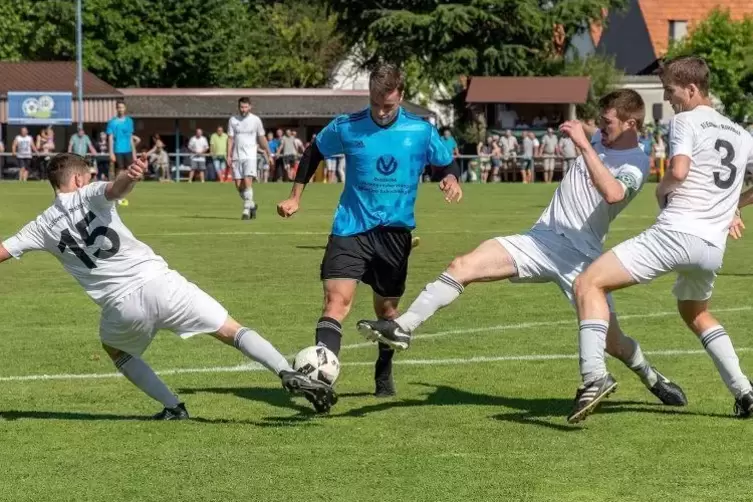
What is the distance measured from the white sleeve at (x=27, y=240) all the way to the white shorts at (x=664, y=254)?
120 inches

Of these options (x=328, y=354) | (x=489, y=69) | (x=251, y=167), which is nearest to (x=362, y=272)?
(x=328, y=354)

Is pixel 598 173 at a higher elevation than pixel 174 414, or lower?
higher

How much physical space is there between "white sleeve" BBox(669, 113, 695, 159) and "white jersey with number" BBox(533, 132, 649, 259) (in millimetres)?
548

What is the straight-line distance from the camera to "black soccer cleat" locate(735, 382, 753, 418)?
806cm

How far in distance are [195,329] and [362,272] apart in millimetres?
1226

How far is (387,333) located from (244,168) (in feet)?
58.9

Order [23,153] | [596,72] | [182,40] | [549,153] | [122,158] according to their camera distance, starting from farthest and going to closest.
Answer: [182,40], [596,72], [549,153], [23,153], [122,158]

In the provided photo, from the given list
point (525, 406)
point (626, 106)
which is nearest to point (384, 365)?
point (525, 406)

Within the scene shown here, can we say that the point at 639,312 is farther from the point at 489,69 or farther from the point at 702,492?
the point at 489,69

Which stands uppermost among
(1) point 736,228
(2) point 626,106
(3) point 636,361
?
(2) point 626,106

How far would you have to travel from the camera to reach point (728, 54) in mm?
69812

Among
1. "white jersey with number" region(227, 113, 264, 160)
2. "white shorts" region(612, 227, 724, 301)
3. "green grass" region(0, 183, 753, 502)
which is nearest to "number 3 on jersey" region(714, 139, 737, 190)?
"white shorts" region(612, 227, 724, 301)

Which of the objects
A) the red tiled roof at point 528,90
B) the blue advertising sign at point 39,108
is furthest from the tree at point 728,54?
the blue advertising sign at point 39,108

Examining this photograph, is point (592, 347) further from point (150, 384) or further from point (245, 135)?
point (245, 135)
